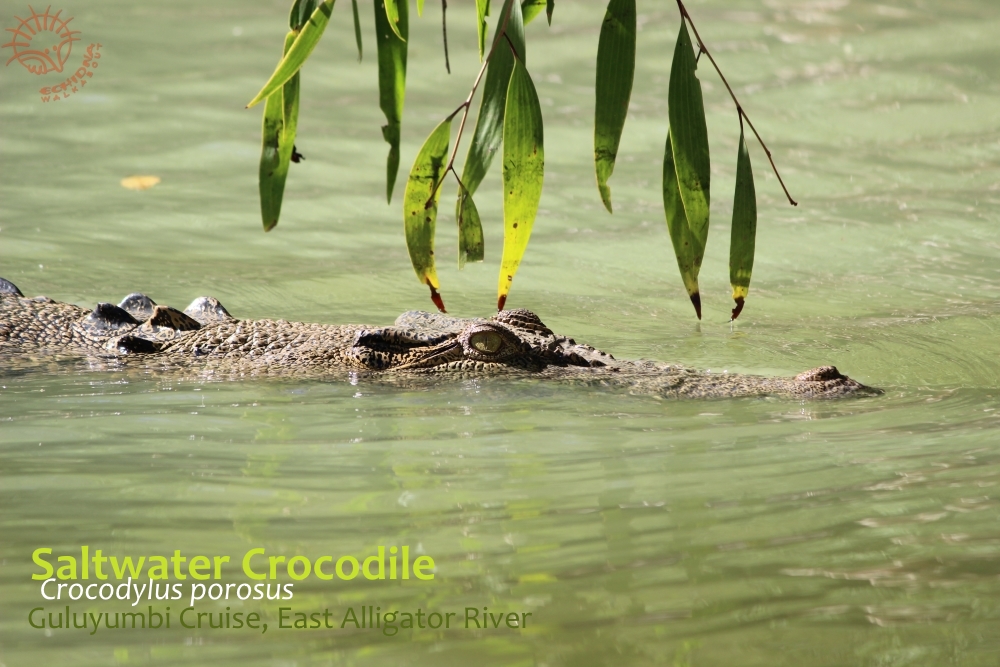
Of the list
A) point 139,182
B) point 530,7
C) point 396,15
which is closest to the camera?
point 396,15

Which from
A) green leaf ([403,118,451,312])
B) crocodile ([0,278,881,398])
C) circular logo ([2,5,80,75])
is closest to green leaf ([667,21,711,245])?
green leaf ([403,118,451,312])

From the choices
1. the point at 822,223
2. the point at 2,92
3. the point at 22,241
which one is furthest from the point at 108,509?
the point at 2,92

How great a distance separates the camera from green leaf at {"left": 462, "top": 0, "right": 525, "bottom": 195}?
297 centimetres

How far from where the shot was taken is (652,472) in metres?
3.25

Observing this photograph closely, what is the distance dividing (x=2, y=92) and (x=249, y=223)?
313 centimetres

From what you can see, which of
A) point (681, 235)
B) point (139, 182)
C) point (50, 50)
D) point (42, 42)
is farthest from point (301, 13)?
point (42, 42)

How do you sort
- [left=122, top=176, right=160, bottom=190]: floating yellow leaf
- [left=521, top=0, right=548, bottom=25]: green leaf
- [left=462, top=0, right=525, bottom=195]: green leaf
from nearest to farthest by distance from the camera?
[left=462, top=0, right=525, bottom=195]: green leaf
[left=521, top=0, right=548, bottom=25]: green leaf
[left=122, top=176, right=160, bottom=190]: floating yellow leaf

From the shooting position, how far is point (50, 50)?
32.7 feet

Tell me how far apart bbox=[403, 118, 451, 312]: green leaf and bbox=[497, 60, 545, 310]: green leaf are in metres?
0.17

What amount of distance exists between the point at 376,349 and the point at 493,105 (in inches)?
72.7

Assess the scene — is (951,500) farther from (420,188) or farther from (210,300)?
(210,300)

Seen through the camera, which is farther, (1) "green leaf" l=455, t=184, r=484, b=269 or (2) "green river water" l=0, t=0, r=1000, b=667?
(1) "green leaf" l=455, t=184, r=484, b=269

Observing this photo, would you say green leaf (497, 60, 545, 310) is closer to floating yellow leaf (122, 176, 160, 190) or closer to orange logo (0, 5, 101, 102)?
floating yellow leaf (122, 176, 160, 190)

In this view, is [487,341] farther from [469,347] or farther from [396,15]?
[396,15]
